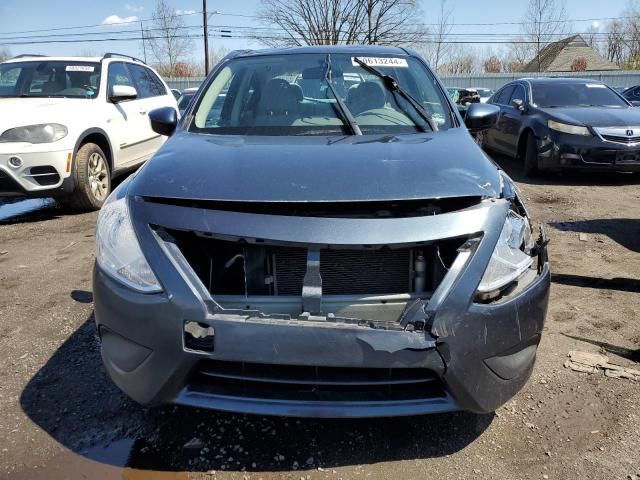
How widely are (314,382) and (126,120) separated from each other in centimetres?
609

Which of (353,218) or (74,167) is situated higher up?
(353,218)

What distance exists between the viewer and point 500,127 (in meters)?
9.43

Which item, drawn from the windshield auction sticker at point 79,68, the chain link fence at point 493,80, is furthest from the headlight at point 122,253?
the chain link fence at point 493,80

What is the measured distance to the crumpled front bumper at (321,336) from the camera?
72.6 inches

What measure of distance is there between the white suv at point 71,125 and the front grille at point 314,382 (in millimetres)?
4623

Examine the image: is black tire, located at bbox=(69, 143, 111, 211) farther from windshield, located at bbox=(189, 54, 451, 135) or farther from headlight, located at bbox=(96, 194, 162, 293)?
headlight, located at bbox=(96, 194, 162, 293)

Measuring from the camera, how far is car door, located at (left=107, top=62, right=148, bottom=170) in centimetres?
688

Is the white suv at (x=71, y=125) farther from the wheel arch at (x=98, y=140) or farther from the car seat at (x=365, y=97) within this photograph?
the car seat at (x=365, y=97)

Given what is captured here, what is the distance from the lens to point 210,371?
1.96 meters

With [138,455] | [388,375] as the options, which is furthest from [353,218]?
[138,455]

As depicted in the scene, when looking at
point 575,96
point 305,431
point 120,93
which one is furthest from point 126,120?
point 575,96

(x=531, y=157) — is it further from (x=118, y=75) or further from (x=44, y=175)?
(x=44, y=175)

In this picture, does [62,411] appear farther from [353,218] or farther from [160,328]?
[353,218]

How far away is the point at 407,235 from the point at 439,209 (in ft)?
0.71
